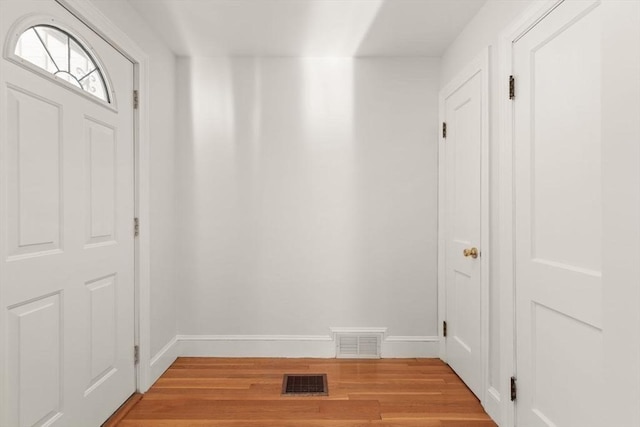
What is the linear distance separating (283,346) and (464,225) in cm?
169

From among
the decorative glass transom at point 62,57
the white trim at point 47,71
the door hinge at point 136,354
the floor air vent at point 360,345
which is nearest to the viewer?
the white trim at point 47,71

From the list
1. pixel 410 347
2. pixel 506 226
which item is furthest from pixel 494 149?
pixel 410 347

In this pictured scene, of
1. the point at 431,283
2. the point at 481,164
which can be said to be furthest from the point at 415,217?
the point at 481,164

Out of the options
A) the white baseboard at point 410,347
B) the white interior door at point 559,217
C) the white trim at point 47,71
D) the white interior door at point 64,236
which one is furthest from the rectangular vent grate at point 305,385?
the white trim at point 47,71

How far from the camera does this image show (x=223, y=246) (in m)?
2.98

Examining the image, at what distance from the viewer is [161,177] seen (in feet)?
8.75

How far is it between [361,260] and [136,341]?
171 centimetres

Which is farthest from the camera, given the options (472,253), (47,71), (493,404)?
(472,253)

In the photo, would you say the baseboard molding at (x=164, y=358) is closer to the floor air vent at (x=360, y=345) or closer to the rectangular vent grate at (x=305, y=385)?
the rectangular vent grate at (x=305, y=385)

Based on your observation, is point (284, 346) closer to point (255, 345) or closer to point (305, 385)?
point (255, 345)

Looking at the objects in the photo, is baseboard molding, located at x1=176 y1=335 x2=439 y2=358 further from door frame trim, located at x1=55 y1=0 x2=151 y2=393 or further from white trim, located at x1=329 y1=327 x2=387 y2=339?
door frame trim, located at x1=55 y1=0 x2=151 y2=393

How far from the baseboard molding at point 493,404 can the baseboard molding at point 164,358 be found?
2.14 m

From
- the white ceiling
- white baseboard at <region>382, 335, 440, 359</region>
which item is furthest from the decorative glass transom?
white baseboard at <region>382, 335, 440, 359</region>

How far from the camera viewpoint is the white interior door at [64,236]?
141 centimetres
